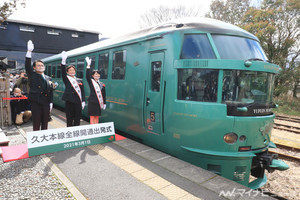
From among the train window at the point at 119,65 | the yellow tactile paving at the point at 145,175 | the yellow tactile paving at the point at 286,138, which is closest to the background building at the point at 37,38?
the train window at the point at 119,65

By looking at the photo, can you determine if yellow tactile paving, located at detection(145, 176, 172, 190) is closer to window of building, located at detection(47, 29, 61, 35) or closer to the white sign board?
the white sign board

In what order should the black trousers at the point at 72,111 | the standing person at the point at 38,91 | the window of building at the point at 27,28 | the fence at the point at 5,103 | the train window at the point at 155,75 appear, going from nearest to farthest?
the standing person at the point at 38,91 < the train window at the point at 155,75 < the black trousers at the point at 72,111 < the fence at the point at 5,103 < the window of building at the point at 27,28

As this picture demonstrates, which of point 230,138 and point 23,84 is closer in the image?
point 230,138

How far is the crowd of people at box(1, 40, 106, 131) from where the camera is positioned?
4.44m

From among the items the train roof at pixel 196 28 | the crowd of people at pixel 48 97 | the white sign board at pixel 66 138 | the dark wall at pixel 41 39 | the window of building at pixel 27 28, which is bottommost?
the white sign board at pixel 66 138

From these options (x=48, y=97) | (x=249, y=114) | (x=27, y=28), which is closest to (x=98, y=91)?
(x=48, y=97)

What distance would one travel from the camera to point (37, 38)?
22.3 metres

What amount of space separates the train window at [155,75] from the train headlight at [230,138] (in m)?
1.77

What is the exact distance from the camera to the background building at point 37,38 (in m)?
20.8

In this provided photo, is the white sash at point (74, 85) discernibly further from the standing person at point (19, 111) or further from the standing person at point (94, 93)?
the standing person at point (19, 111)

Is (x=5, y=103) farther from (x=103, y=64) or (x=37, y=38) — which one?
(x=37, y=38)

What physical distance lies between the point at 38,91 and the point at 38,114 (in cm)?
53

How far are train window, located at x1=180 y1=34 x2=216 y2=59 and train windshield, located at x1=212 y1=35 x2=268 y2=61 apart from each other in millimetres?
181

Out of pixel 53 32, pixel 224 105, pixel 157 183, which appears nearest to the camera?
pixel 157 183
